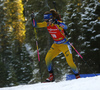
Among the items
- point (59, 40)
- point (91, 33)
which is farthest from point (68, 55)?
point (91, 33)

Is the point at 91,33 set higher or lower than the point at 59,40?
lower

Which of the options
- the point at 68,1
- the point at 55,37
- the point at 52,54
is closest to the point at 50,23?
the point at 55,37

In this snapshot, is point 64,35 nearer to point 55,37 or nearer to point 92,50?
point 55,37

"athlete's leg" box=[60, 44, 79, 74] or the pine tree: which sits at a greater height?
"athlete's leg" box=[60, 44, 79, 74]

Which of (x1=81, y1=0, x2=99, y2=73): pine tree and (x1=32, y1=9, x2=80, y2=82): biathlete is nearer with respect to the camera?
(x1=32, y1=9, x2=80, y2=82): biathlete

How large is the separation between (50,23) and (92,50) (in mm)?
9711

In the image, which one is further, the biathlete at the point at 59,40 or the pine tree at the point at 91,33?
the pine tree at the point at 91,33

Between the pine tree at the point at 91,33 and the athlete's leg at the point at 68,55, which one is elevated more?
the athlete's leg at the point at 68,55

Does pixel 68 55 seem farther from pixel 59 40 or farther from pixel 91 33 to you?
pixel 91 33

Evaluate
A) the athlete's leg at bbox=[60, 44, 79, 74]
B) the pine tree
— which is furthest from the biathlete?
the pine tree

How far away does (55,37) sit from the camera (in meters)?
6.36

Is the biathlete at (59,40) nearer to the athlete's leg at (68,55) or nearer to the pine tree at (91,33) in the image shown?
the athlete's leg at (68,55)

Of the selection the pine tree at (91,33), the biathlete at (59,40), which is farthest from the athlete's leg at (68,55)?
the pine tree at (91,33)

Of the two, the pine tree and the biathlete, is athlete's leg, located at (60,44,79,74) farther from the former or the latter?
Answer: the pine tree
